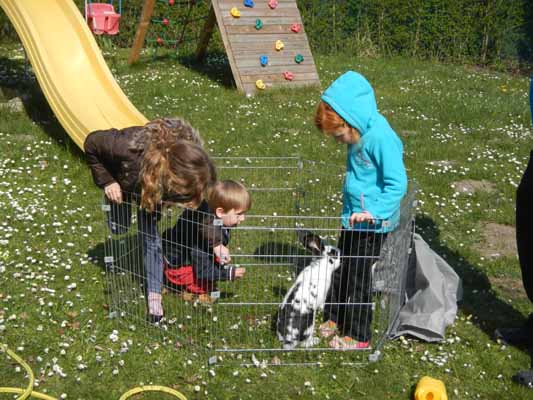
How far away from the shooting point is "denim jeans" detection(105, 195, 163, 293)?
4395mm

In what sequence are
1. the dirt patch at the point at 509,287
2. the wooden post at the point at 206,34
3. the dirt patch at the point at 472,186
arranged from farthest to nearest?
the wooden post at the point at 206,34 → the dirt patch at the point at 472,186 → the dirt patch at the point at 509,287

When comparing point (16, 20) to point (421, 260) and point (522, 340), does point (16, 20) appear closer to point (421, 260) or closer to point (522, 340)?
point (421, 260)

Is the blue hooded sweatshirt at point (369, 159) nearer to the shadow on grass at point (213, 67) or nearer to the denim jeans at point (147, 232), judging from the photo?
the denim jeans at point (147, 232)

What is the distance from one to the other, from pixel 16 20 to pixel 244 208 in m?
5.35

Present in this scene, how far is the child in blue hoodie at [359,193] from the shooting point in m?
3.96

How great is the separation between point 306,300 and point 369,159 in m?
0.99

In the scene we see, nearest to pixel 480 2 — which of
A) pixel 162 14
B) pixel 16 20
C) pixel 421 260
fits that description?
pixel 162 14

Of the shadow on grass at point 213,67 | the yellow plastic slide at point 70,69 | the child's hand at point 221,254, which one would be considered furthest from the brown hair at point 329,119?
the shadow on grass at point 213,67

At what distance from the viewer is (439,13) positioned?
15.0m

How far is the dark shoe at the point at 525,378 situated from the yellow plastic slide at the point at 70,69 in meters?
4.99

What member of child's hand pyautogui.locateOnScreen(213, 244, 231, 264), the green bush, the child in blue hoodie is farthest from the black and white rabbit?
the green bush

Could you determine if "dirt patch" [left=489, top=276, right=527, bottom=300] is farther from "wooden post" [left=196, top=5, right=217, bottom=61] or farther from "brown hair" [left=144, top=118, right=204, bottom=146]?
"wooden post" [left=196, top=5, right=217, bottom=61]

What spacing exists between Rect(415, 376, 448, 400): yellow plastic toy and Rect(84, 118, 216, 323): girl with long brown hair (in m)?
1.78

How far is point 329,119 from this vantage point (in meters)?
3.99
